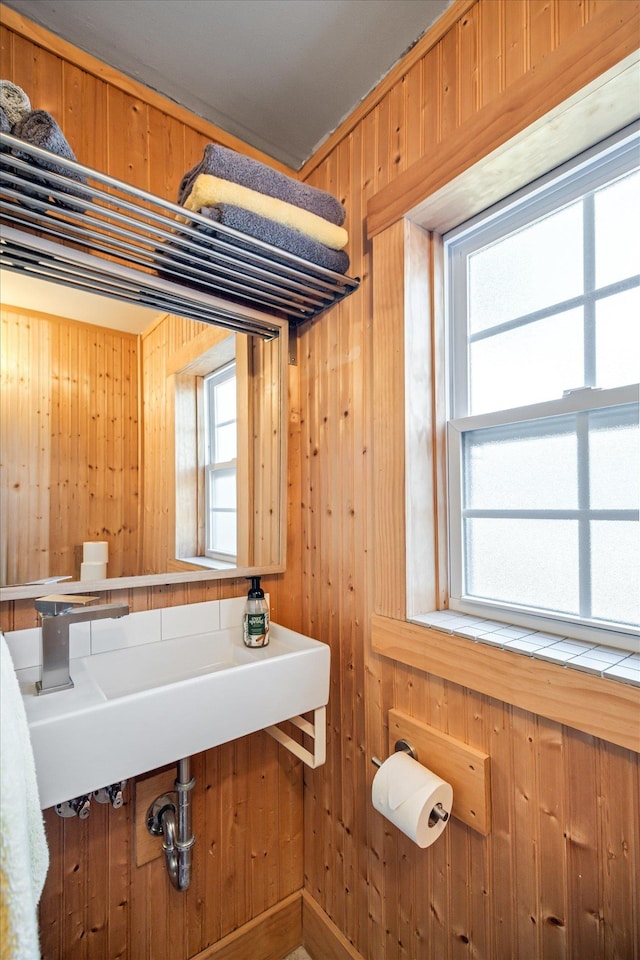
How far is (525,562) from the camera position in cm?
106

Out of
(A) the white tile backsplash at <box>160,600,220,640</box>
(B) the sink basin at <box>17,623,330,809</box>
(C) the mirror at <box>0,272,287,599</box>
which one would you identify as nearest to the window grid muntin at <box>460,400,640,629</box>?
(B) the sink basin at <box>17,623,330,809</box>

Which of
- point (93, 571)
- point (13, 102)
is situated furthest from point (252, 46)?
point (93, 571)

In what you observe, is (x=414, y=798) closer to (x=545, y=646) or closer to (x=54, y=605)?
(x=545, y=646)

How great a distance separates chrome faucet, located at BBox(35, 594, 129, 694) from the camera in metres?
0.96

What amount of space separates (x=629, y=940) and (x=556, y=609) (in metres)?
0.54

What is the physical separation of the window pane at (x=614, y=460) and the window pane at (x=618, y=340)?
7 centimetres

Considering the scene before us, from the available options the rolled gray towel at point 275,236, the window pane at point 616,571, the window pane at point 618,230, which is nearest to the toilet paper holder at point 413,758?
the window pane at point 616,571

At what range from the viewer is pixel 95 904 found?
1.17m

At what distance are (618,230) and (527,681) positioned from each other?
0.91m

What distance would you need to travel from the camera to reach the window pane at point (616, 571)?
0.89 meters

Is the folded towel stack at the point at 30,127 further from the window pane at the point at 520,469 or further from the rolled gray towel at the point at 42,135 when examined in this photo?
the window pane at the point at 520,469

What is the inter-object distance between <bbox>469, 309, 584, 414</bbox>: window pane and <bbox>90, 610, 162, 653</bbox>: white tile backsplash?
3.31ft

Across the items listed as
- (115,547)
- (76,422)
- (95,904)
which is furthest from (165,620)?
(95,904)

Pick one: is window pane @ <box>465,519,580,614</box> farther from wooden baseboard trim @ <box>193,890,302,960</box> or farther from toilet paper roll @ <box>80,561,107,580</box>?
wooden baseboard trim @ <box>193,890,302,960</box>
